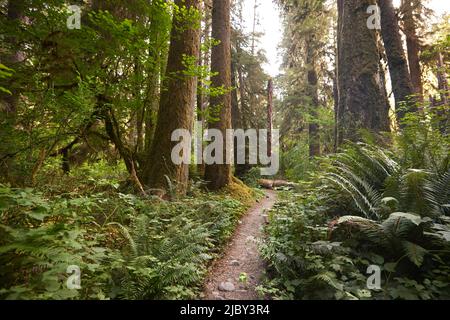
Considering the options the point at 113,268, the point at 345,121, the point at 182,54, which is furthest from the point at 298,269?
the point at 182,54

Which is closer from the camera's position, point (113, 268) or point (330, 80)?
point (113, 268)

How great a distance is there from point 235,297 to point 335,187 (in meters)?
2.52

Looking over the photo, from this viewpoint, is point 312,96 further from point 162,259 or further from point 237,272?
point 162,259

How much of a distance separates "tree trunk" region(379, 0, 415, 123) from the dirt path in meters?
7.41

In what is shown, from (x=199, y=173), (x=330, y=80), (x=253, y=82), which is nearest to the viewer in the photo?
(x=199, y=173)

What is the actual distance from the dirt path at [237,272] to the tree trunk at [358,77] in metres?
3.82

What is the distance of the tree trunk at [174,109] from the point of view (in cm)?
655

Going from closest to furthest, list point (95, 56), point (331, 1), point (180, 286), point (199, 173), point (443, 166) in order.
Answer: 1. point (180, 286)
2. point (443, 166)
3. point (95, 56)
4. point (199, 173)
5. point (331, 1)

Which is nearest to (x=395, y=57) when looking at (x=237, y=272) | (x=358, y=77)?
(x=358, y=77)

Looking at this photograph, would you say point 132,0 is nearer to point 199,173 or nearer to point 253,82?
point 199,173

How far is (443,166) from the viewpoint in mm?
4082

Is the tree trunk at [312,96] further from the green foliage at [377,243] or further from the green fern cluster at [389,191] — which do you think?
the green foliage at [377,243]

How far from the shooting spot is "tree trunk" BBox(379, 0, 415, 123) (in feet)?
30.1

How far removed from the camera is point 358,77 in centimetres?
697
